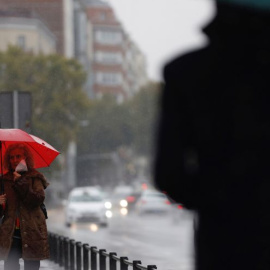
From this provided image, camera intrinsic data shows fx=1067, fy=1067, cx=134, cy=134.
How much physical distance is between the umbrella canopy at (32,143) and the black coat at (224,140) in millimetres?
8496

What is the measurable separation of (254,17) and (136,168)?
576ft

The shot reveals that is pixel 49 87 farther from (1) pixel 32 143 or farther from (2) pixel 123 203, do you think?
(1) pixel 32 143

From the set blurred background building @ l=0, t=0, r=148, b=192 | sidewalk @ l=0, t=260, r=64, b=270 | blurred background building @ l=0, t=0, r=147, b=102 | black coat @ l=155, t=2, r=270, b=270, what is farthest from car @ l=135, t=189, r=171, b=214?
black coat @ l=155, t=2, r=270, b=270

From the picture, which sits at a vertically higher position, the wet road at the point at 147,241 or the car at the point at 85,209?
the car at the point at 85,209

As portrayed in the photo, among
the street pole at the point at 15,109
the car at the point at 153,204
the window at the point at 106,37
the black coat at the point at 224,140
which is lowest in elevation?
the car at the point at 153,204

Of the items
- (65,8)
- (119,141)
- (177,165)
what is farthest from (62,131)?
(177,165)

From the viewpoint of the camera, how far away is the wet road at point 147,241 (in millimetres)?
24042

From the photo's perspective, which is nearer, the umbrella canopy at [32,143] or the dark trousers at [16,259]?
the dark trousers at [16,259]

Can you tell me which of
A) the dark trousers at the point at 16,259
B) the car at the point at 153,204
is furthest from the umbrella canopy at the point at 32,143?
the car at the point at 153,204

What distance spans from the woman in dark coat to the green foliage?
234ft

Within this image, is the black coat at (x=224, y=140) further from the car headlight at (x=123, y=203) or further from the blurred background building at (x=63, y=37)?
the blurred background building at (x=63, y=37)

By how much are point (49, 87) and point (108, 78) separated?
350 feet

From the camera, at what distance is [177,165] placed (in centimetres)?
256

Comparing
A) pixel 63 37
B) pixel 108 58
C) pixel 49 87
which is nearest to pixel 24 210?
pixel 49 87
